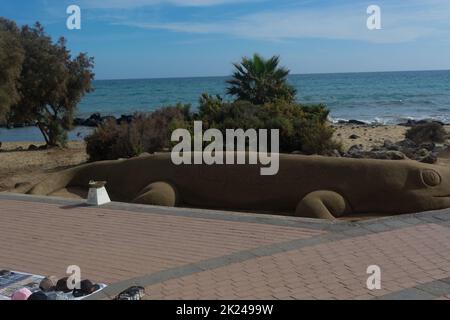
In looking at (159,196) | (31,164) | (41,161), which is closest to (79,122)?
(41,161)

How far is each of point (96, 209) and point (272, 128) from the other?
5.51 meters

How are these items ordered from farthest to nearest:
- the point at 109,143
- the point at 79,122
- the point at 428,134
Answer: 1. the point at 79,122
2. the point at 428,134
3. the point at 109,143

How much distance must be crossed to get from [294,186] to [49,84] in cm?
1706

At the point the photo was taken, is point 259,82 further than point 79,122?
No

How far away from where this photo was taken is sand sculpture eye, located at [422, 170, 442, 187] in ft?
27.5

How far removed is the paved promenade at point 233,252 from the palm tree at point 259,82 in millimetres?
11652

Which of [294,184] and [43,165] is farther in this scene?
[43,165]

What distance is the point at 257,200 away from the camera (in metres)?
9.31

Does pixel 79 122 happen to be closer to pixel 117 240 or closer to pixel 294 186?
pixel 294 186

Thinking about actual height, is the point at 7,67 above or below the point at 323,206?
above

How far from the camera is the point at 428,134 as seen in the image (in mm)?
18594

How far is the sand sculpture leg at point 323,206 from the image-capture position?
8.24 m
